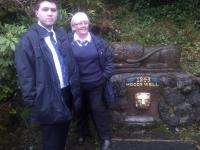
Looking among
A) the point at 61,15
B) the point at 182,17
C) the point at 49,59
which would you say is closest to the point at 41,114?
the point at 49,59

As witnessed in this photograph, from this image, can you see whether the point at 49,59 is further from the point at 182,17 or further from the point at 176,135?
the point at 182,17

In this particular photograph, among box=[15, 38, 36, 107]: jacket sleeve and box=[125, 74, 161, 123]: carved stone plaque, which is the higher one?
box=[15, 38, 36, 107]: jacket sleeve

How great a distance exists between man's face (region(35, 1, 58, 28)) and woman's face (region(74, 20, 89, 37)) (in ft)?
2.18

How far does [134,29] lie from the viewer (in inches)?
303

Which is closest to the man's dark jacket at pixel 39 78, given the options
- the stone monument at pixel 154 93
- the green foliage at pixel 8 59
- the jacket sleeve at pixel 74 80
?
the jacket sleeve at pixel 74 80

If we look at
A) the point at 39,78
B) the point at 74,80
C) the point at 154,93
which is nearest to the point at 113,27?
the point at 154,93

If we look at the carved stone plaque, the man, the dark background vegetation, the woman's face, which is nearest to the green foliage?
the dark background vegetation

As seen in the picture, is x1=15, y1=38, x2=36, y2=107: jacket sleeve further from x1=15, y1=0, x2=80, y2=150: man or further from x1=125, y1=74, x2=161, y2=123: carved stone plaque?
x1=125, y1=74, x2=161, y2=123: carved stone plaque

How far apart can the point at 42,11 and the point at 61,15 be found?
1.66 m

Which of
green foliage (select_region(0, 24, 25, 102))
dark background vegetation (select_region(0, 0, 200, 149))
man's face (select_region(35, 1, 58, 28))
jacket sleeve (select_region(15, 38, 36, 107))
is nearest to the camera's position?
jacket sleeve (select_region(15, 38, 36, 107))

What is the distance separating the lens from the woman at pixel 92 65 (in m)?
4.66

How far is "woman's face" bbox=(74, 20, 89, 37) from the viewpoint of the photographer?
15.0 ft

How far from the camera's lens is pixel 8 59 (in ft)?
14.8

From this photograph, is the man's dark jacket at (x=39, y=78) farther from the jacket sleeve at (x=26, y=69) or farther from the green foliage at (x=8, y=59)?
the green foliage at (x=8, y=59)
